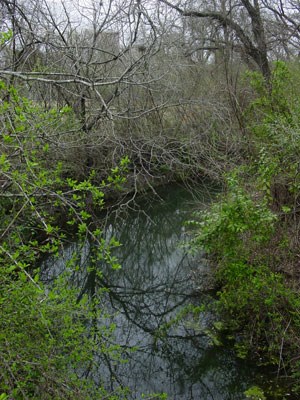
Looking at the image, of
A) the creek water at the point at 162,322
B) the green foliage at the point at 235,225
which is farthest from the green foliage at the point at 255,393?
the green foliage at the point at 235,225

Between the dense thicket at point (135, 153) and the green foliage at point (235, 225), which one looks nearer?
the dense thicket at point (135, 153)

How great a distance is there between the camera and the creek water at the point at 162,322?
18.2ft

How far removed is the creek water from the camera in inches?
219

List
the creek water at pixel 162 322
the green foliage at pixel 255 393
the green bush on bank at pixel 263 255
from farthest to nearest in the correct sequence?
1. the creek water at pixel 162 322
2. the green bush on bank at pixel 263 255
3. the green foliage at pixel 255 393

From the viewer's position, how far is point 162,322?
23.2ft

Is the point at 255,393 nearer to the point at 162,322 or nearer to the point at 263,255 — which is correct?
the point at 263,255

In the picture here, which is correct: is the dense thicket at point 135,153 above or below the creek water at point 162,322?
above

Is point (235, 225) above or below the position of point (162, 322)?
above

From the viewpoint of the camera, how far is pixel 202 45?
13.4 metres

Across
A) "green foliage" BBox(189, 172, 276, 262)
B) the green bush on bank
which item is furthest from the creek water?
"green foliage" BBox(189, 172, 276, 262)

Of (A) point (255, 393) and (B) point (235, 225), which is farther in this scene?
(B) point (235, 225)

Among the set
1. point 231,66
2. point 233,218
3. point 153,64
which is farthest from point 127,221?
point 233,218

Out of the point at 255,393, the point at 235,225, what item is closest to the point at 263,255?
the point at 235,225

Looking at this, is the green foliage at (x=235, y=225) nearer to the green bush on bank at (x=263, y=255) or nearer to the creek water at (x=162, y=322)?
the green bush on bank at (x=263, y=255)
